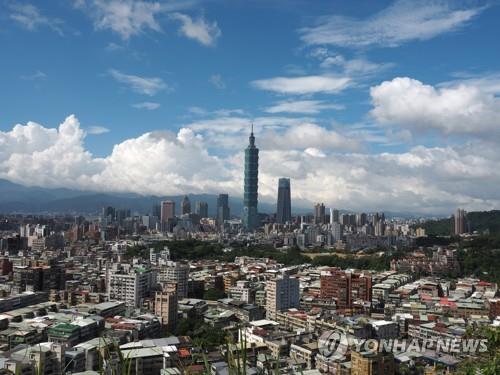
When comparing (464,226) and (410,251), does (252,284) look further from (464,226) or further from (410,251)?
(464,226)

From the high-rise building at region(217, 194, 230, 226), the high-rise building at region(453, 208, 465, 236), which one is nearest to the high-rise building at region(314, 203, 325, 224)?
the high-rise building at region(217, 194, 230, 226)

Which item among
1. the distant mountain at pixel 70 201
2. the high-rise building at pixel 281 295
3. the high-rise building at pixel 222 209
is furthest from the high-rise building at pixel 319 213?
the high-rise building at pixel 281 295

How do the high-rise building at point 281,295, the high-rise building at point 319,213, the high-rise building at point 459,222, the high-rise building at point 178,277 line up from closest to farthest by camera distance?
the high-rise building at point 281,295
the high-rise building at point 178,277
the high-rise building at point 459,222
the high-rise building at point 319,213

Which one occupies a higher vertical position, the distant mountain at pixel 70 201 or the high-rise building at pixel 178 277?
the distant mountain at pixel 70 201

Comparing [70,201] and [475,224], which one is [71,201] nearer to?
[70,201]

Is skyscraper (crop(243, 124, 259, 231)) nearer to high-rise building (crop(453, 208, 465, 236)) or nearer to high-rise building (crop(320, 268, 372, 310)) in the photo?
high-rise building (crop(453, 208, 465, 236))

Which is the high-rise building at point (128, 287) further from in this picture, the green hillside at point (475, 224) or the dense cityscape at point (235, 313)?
the green hillside at point (475, 224)
